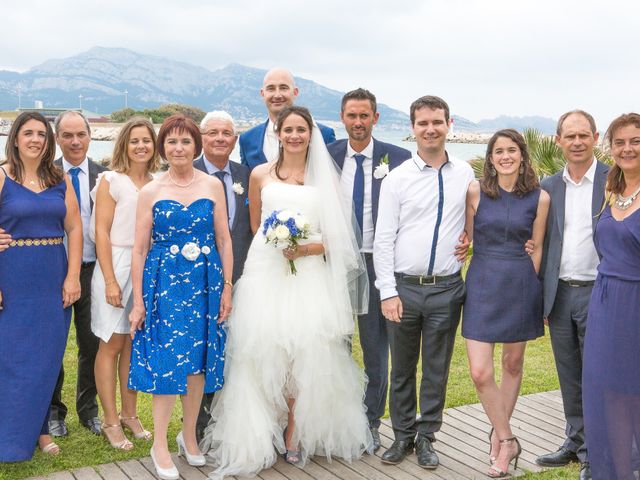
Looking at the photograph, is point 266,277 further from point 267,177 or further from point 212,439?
point 212,439

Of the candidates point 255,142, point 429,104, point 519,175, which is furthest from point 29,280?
point 519,175

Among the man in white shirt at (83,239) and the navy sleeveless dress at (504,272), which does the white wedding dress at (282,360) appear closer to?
the navy sleeveless dress at (504,272)

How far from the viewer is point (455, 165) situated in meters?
5.11

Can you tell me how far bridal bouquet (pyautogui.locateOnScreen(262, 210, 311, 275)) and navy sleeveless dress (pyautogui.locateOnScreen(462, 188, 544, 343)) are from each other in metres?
1.22

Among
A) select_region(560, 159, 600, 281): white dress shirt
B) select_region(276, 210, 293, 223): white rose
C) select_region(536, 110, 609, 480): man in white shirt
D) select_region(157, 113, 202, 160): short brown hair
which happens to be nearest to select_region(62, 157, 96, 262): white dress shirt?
select_region(157, 113, 202, 160): short brown hair

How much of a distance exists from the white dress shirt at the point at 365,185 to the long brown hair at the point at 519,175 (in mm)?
930

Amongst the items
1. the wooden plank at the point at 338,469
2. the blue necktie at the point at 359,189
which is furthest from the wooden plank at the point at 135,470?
the blue necktie at the point at 359,189

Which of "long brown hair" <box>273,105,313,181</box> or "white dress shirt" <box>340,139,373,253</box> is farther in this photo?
"white dress shirt" <box>340,139,373,253</box>

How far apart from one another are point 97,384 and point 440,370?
8.74ft

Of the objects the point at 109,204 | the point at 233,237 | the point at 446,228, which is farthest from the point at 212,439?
the point at 446,228

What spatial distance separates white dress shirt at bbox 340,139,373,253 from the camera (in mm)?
5477

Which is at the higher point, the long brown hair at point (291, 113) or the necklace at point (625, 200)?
the long brown hair at point (291, 113)

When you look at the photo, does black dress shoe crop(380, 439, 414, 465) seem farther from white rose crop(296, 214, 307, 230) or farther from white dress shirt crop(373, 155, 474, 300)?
white rose crop(296, 214, 307, 230)

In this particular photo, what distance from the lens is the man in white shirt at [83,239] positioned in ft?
18.6
